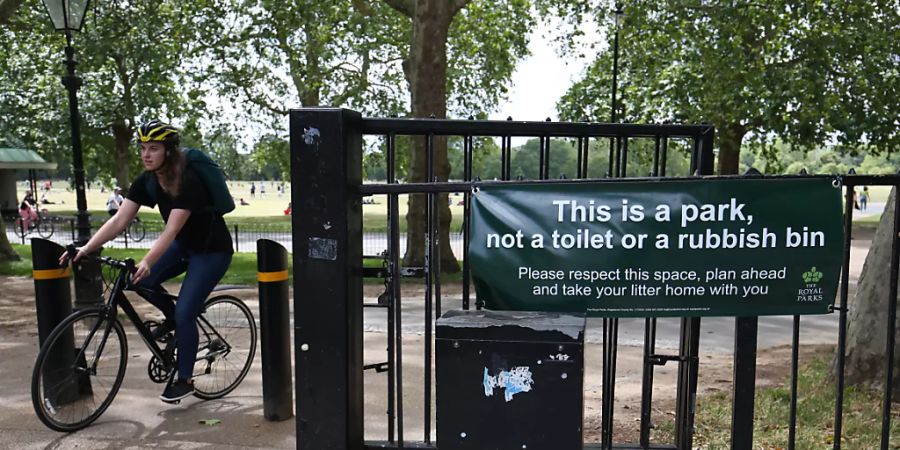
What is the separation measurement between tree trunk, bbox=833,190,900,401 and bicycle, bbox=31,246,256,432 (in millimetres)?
4368

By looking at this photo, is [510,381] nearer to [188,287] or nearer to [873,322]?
[188,287]

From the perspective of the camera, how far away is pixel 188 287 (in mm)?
4367

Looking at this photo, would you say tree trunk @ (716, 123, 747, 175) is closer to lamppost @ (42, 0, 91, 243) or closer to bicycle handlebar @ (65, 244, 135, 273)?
lamppost @ (42, 0, 91, 243)

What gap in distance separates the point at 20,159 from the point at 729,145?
3076cm

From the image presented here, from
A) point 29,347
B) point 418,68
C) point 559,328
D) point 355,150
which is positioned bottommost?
point 29,347

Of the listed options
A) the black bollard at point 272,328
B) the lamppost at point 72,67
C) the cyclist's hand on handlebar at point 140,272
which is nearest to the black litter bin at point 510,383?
the black bollard at point 272,328

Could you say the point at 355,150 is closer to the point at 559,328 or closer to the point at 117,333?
the point at 559,328

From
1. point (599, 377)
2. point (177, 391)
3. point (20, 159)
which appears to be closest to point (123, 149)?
point (20, 159)

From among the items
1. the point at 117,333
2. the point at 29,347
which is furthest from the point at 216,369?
the point at 29,347

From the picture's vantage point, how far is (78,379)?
456cm

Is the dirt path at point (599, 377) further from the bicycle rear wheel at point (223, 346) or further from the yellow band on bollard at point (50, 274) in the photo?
the yellow band on bollard at point (50, 274)

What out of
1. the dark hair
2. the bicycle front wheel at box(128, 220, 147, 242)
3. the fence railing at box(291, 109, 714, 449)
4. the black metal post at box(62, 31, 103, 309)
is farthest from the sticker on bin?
the bicycle front wheel at box(128, 220, 147, 242)

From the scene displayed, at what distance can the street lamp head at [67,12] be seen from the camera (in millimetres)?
7309

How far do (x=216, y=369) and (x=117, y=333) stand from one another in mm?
953
